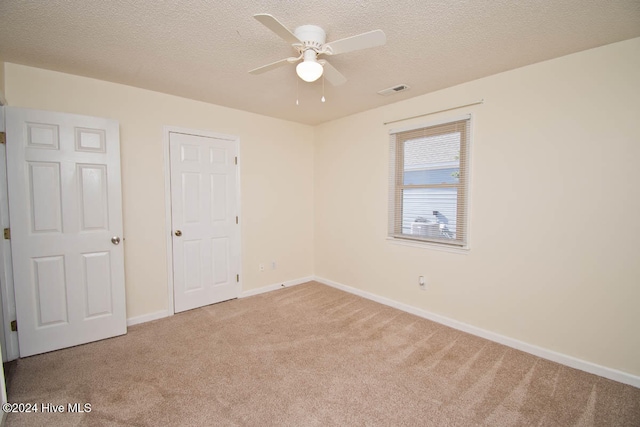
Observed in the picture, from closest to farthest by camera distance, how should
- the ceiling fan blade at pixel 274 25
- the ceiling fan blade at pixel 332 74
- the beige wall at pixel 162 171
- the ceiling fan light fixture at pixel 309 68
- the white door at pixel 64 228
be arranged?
the ceiling fan blade at pixel 274 25
the ceiling fan light fixture at pixel 309 68
the ceiling fan blade at pixel 332 74
the white door at pixel 64 228
the beige wall at pixel 162 171

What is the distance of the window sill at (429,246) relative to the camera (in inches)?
116

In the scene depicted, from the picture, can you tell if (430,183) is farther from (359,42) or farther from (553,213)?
(359,42)

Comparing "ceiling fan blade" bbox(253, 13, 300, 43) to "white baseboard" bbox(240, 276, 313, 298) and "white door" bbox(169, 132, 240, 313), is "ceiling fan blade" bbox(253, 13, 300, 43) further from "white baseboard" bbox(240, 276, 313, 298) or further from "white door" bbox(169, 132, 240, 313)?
"white baseboard" bbox(240, 276, 313, 298)

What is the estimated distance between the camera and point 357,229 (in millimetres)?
4039

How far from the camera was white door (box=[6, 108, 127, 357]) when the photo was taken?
2396mm

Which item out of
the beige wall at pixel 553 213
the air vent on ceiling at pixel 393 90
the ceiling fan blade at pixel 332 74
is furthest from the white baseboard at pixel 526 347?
the ceiling fan blade at pixel 332 74

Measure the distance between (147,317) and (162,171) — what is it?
1663mm

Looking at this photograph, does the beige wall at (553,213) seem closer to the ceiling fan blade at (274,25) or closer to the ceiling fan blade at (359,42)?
the ceiling fan blade at (359,42)

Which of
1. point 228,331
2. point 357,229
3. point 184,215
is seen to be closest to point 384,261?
point 357,229

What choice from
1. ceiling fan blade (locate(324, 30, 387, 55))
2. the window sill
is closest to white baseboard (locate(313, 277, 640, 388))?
the window sill

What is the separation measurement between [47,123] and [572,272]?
467 cm

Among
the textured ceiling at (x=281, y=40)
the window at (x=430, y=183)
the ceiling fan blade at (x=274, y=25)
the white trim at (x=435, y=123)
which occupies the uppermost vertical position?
the textured ceiling at (x=281, y=40)

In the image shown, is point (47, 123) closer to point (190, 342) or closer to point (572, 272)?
point (190, 342)

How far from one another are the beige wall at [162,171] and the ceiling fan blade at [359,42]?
2274mm
